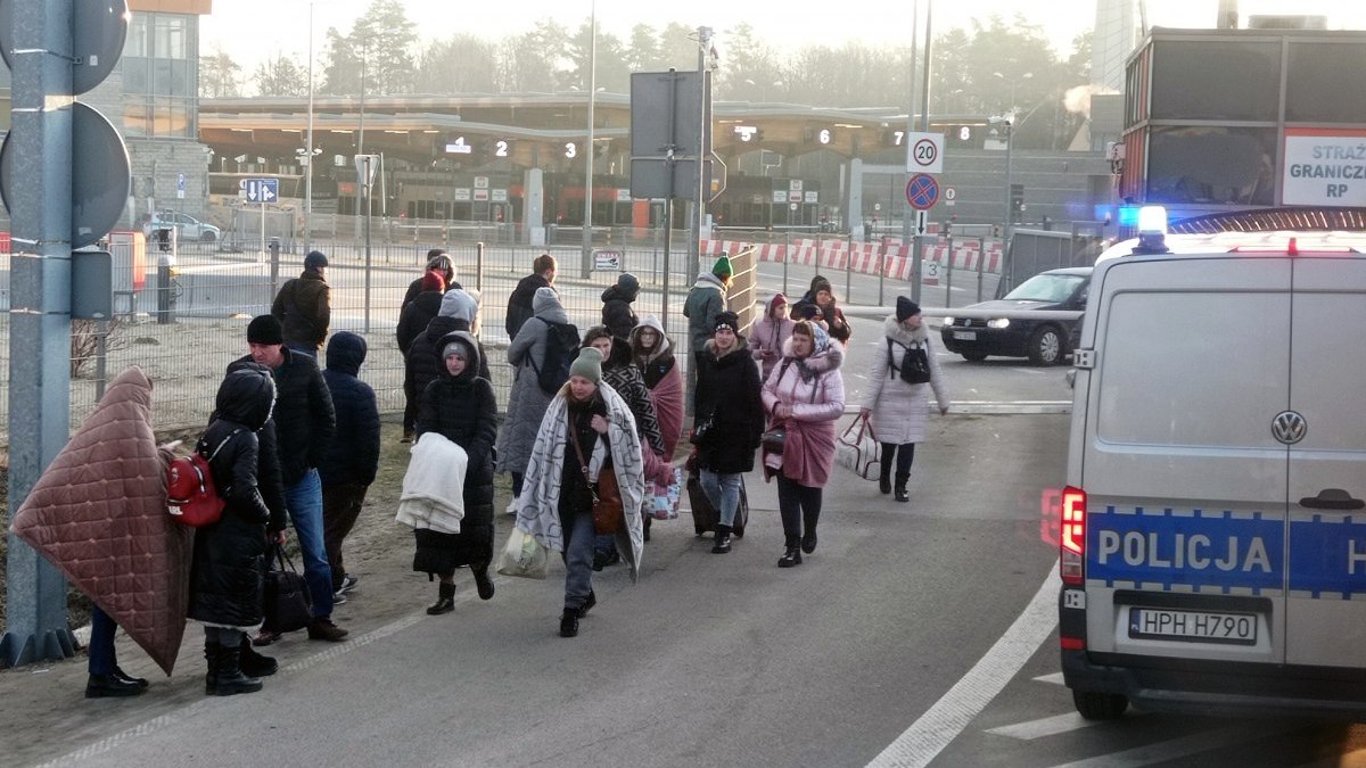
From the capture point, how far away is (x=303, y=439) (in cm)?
823

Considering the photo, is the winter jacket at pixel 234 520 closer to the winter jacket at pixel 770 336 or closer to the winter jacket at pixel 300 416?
the winter jacket at pixel 300 416

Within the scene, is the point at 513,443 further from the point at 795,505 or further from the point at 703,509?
the point at 795,505

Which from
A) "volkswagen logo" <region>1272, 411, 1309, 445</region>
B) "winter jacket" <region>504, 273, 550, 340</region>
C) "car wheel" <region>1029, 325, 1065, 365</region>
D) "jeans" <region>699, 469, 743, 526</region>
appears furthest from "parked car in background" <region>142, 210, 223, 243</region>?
"volkswagen logo" <region>1272, 411, 1309, 445</region>

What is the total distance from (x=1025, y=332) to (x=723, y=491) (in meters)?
15.3

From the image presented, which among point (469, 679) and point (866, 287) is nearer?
point (469, 679)

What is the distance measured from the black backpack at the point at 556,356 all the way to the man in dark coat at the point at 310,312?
149cm

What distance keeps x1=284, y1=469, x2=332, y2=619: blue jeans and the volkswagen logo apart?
16.0 feet

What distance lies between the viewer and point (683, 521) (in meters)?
12.2

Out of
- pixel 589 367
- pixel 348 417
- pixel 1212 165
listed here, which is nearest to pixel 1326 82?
pixel 1212 165

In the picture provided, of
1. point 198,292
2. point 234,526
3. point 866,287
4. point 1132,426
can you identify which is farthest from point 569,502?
point 866,287

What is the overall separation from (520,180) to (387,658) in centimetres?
8319

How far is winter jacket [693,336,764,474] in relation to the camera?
420 inches

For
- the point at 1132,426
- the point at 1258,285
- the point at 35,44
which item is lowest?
the point at 1132,426

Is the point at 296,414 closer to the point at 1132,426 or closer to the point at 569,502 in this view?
the point at 569,502
